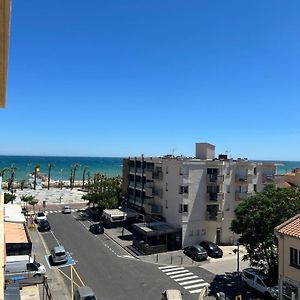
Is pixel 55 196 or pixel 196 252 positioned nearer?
pixel 196 252

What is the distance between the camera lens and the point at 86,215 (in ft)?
236

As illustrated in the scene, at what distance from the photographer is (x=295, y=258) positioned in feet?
89.2

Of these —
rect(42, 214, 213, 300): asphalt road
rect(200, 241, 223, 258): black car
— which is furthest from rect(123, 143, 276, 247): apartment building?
rect(42, 214, 213, 300): asphalt road

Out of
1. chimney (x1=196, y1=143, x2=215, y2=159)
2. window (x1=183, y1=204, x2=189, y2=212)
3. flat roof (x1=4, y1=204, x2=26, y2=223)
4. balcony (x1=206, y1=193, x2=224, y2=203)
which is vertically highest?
chimney (x1=196, y1=143, x2=215, y2=159)

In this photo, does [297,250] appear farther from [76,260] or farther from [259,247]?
[76,260]

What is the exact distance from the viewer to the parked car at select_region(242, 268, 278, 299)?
32.8 metres

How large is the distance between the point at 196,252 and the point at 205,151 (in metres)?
19.6

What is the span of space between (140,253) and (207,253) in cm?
871

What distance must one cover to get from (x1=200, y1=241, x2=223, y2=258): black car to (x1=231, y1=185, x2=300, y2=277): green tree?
1002cm

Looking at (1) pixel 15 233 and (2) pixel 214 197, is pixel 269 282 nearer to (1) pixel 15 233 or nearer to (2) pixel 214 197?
(2) pixel 214 197

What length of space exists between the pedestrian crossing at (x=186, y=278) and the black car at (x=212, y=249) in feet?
21.5

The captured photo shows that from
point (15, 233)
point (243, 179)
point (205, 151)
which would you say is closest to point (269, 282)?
point (243, 179)

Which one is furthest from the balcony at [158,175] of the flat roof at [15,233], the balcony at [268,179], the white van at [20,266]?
the white van at [20,266]

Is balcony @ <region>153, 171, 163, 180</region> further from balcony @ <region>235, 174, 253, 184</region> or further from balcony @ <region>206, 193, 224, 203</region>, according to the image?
balcony @ <region>235, 174, 253, 184</region>
